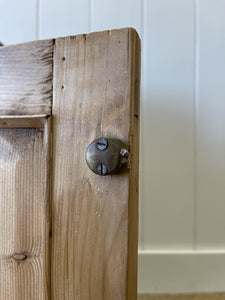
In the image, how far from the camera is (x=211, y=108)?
0.68 m

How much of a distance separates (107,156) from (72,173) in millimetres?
63

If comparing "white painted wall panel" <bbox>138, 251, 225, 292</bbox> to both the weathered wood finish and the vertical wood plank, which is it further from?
the vertical wood plank

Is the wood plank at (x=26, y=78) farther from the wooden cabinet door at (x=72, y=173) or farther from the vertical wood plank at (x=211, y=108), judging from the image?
the vertical wood plank at (x=211, y=108)

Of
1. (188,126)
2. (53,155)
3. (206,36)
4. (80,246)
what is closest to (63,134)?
(53,155)

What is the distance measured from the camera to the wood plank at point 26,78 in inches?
13.6

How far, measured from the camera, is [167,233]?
26.3 inches

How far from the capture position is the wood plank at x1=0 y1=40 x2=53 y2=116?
0.34m

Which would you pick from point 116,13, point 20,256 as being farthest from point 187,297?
point 116,13

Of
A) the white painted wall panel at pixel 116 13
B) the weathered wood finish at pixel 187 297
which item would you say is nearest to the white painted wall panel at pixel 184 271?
the weathered wood finish at pixel 187 297

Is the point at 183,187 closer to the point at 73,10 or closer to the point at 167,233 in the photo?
the point at 167,233

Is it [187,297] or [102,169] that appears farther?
[187,297]

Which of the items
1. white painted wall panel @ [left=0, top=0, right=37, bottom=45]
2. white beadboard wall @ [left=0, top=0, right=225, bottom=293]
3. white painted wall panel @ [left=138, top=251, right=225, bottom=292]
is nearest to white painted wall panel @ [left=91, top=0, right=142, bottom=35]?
white beadboard wall @ [left=0, top=0, right=225, bottom=293]

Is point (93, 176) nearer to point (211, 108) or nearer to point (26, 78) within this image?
point (26, 78)

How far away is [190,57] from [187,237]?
19.6 inches
